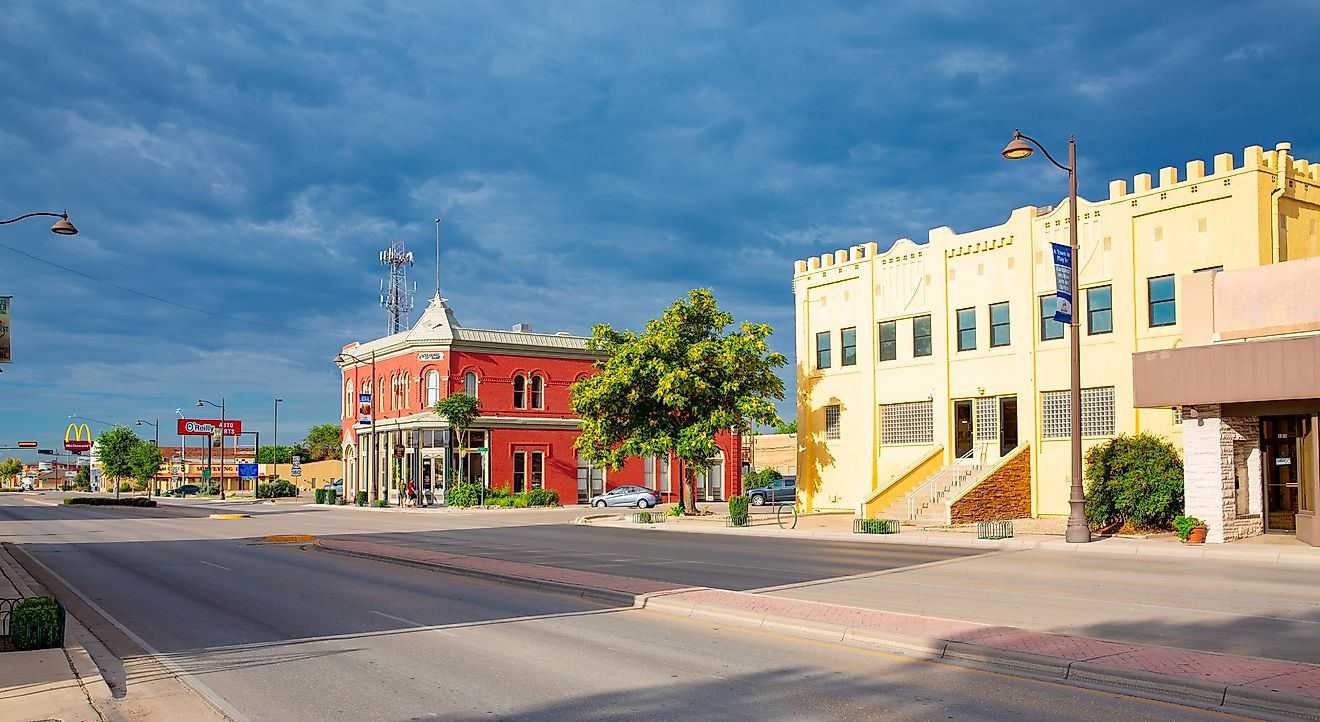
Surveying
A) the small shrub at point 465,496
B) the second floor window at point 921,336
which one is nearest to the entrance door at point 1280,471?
the second floor window at point 921,336

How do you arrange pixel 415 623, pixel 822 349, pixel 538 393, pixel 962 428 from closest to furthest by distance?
pixel 415 623, pixel 962 428, pixel 822 349, pixel 538 393

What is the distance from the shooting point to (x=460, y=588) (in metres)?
18.4

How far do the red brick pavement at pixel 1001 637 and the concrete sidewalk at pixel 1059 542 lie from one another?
12188 mm

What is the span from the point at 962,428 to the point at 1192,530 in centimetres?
1314

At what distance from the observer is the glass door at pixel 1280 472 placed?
25.2m

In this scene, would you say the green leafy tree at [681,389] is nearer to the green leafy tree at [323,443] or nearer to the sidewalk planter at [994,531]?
the sidewalk planter at [994,531]

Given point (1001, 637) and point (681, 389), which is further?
Result: point (681, 389)

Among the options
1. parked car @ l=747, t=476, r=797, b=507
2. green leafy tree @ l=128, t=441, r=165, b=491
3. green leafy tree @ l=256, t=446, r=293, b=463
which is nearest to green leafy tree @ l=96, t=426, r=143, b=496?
green leafy tree @ l=128, t=441, r=165, b=491

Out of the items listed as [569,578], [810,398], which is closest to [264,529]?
[810,398]

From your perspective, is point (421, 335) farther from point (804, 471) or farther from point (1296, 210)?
point (1296, 210)

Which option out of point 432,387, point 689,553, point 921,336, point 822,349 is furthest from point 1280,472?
point 432,387

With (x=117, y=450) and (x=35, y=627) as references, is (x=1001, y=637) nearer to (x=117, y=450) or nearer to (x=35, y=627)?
(x=35, y=627)

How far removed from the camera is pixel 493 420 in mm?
62562

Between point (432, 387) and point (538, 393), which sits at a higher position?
point (432, 387)
